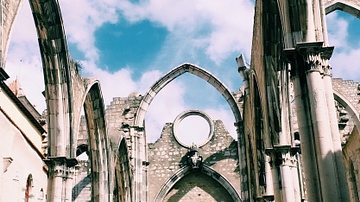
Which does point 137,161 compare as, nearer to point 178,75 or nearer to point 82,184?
point 82,184

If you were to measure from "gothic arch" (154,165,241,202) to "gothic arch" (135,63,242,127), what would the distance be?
7.47 feet

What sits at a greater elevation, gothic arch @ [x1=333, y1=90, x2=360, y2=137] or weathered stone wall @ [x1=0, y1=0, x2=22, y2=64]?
gothic arch @ [x1=333, y1=90, x2=360, y2=137]

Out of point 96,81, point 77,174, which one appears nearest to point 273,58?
point 96,81

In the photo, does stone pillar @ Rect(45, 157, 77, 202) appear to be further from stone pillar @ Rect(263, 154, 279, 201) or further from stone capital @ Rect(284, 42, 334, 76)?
stone pillar @ Rect(263, 154, 279, 201)

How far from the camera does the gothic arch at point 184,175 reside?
1908cm

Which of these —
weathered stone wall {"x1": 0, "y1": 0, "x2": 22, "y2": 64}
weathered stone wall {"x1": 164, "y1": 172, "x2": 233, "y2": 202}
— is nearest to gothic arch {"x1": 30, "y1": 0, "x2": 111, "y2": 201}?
weathered stone wall {"x1": 0, "y1": 0, "x2": 22, "y2": 64}

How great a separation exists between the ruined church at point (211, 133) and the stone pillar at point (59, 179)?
2cm

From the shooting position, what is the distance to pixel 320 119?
23.7 feet

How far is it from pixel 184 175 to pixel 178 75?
3.66 meters

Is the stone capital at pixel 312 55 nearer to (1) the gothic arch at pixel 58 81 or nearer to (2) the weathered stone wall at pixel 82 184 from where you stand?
(1) the gothic arch at pixel 58 81

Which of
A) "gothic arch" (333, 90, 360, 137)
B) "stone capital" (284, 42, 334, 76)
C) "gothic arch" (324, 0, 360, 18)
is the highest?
"gothic arch" (324, 0, 360, 18)

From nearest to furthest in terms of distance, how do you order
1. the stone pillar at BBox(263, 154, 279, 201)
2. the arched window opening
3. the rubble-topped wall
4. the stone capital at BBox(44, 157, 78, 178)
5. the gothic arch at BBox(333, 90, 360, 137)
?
1. the stone capital at BBox(44, 157, 78, 178)
2. the stone pillar at BBox(263, 154, 279, 201)
3. the arched window opening
4. the gothic arch at BBox(333, 90, 360, 137)
5. the rubble-topped wall

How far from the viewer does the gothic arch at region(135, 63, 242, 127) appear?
1866 cm

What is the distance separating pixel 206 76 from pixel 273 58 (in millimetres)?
7920
